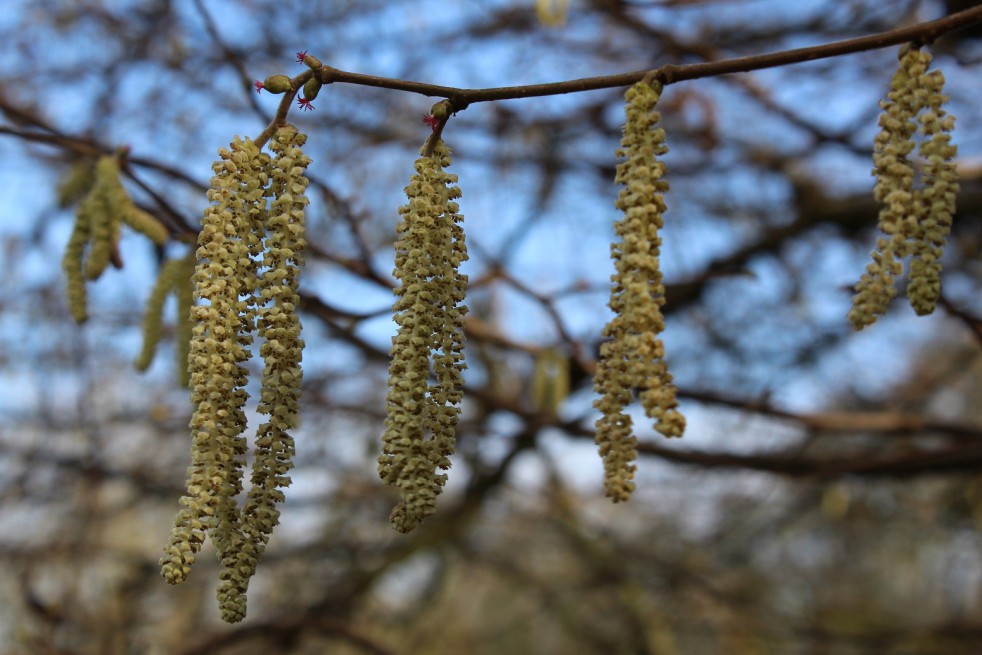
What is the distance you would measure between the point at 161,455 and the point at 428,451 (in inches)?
199

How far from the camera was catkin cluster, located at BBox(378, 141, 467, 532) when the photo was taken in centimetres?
127

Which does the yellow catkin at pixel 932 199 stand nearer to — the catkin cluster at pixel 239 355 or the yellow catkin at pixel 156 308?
the catkin cluster at pixel 239 355

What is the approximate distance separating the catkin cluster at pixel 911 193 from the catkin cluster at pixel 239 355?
0.76 m

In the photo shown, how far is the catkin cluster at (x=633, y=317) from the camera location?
50.0 inches

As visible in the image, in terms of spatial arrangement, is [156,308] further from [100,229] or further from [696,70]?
[696,70]

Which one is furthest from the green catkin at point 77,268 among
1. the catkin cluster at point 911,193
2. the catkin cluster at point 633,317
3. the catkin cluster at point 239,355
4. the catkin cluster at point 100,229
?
the catkin cluster at point 911,193

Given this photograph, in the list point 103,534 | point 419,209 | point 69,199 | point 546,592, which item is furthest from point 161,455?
point 419,209

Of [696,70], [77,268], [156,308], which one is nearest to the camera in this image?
[696,70]

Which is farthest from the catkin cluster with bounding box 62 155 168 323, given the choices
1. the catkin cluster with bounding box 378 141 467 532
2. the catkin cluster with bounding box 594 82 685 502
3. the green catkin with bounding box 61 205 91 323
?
the catkin cluster with bounding box 594 82 685 502

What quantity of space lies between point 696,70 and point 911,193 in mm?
338

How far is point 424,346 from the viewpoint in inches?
51.3

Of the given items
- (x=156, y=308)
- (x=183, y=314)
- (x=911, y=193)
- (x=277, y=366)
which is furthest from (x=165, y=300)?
(x=911, y=193)

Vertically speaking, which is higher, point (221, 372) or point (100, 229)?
point (100, 229)

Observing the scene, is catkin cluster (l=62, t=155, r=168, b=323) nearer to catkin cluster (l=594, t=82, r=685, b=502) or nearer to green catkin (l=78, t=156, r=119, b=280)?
green catkin (l=78, t=156, r=119, b=280)
